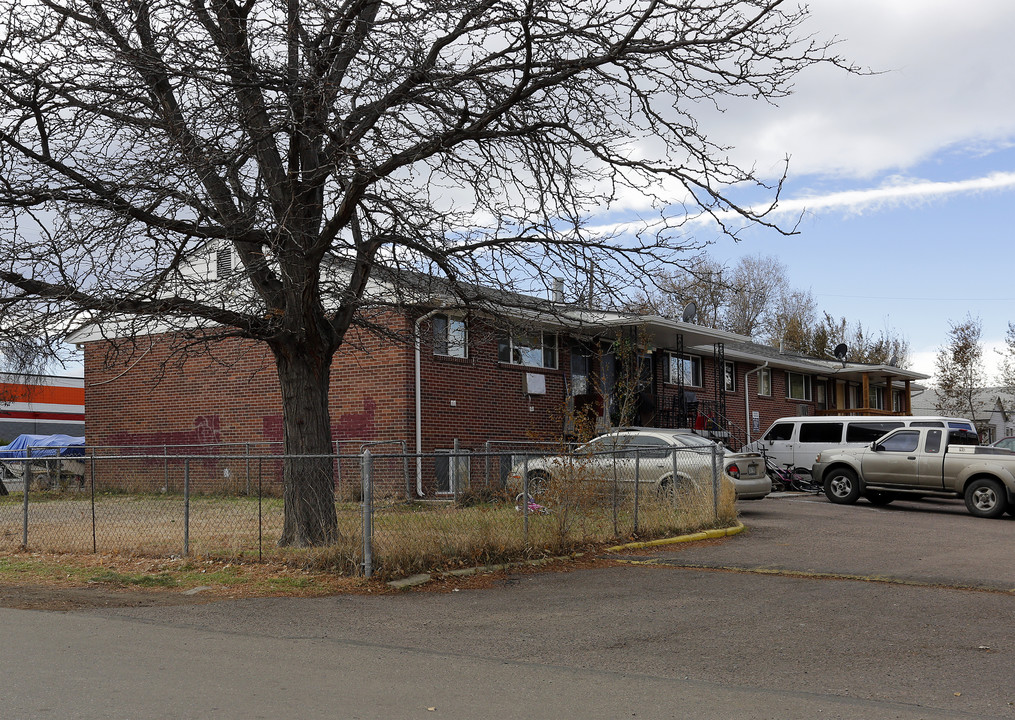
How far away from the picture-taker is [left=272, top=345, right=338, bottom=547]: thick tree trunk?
38.4 feet

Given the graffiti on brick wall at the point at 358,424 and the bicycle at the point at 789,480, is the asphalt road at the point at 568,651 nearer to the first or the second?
the graffiti on brick wall at the point at 358,424

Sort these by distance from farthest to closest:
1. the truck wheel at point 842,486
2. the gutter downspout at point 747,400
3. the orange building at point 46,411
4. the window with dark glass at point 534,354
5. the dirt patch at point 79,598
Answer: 1. the orange building at point 46,411
2. the gutter downspout at point 747,400
3. the window with dark glass at point 534,354
4. the truck wheel at point 842,486
5. the dirt patch at point 79,598

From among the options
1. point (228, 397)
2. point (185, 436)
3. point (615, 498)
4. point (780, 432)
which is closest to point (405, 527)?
point (615, 498)

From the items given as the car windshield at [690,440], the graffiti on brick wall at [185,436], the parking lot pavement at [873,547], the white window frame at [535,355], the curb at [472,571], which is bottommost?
the parking lot pavement at [873,547]

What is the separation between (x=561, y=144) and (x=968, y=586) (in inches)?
248

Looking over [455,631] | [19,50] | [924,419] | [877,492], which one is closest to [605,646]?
[455,631]

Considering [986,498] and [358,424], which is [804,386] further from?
[358,424]

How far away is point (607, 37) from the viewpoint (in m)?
9.82

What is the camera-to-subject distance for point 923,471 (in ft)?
63.5

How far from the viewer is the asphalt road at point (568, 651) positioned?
568 cm

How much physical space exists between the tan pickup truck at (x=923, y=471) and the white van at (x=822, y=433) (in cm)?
358

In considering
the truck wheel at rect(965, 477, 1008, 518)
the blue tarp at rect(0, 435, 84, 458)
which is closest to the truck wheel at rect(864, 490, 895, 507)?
the truck wheel at rect(965, 477, 1008, 518)

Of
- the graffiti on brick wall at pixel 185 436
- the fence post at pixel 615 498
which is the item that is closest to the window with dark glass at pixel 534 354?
the graffiti on brick wall at pixel 185 436

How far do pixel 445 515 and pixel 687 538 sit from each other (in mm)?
4281
